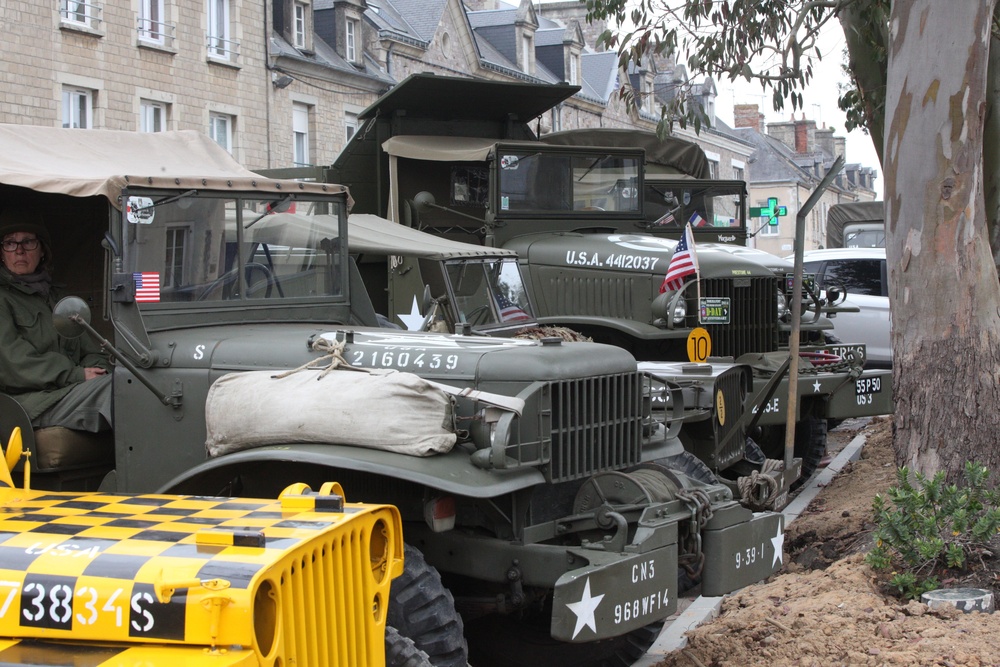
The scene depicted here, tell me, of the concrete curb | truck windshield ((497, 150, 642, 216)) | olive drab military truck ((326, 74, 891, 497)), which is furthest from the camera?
truck windshield ((497, 150, 642, 216))

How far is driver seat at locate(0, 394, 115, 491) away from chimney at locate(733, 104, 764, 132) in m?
49.2

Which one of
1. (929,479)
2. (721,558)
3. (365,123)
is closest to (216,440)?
(721,558)

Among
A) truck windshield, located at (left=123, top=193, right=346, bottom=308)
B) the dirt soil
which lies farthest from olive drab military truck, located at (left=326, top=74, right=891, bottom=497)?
truck windshield, located at (left=123, top=193, right=346, bottom=308)

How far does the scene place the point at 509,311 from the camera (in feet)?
23.7

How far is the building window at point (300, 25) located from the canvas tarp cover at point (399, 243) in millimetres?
18102

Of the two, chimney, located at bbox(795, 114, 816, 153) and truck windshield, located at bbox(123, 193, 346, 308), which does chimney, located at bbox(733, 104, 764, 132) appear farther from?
truck windshield, located at bbox(123, 193, 346, 308)

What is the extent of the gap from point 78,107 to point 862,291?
13.8 m

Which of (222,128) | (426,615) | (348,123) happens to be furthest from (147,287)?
(348,123)

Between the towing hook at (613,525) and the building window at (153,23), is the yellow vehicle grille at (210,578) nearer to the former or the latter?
the towing hook at (613,525)

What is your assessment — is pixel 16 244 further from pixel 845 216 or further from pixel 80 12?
pixel 845 216

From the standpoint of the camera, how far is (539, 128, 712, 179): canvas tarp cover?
1276 cm

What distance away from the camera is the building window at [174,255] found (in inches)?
200

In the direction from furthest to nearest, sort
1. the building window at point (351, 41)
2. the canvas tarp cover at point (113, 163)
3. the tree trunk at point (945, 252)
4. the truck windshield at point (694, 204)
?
the building window at point (351, 41), the truck windshield at point (694, 204), the tree trunk at point (945, 252), the canvas tarp cover at point (113, 163)

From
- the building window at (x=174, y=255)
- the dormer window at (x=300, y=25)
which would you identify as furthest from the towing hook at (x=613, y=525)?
A: the dormer window at (x=300, y=25)
